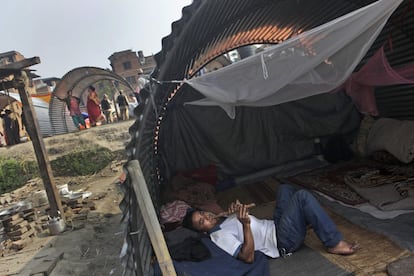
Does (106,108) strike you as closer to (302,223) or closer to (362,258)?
(302,223)

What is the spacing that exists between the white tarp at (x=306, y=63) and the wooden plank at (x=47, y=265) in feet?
10.9

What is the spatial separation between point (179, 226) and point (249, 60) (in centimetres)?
248

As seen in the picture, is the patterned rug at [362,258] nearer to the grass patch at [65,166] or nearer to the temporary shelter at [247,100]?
the temporary shelter at [247,100]

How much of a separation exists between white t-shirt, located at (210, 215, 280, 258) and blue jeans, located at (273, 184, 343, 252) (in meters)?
0.08

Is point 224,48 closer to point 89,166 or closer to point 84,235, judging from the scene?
point 84,235

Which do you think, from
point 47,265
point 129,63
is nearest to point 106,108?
point 47,265

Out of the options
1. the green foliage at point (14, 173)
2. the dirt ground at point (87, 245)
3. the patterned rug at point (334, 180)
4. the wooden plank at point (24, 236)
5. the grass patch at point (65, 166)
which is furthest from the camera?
the green foliage at point (14, 173)

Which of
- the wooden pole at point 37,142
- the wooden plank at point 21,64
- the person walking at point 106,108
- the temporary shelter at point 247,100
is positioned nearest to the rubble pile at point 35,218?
the wooden pole at point 37,142

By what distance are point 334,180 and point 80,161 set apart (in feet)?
28.1

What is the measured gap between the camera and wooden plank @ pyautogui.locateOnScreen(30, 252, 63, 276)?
4.34m

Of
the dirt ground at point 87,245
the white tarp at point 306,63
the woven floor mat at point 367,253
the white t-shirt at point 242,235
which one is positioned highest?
the white tarp at point 306,63

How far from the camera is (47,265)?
14.9ft

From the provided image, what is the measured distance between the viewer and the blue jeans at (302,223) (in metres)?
2.83

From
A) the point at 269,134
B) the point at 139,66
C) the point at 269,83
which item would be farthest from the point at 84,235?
the point at 139,66
